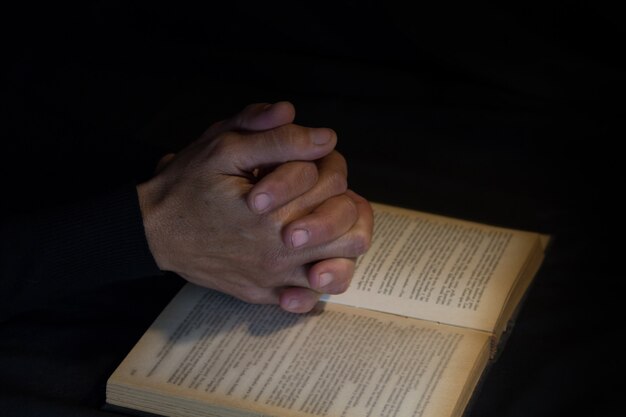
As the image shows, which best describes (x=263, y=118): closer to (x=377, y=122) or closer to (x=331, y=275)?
(x=331, y=275)

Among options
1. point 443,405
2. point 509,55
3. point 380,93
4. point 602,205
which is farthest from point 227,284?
point 509,55

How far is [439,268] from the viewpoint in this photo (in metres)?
1.23

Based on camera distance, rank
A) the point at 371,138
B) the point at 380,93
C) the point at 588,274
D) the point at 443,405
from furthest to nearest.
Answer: the point at 380,93, the point at 371,138, the point at 588,274, the point at 443,405

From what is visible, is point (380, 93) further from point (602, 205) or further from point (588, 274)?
point (588, 274)

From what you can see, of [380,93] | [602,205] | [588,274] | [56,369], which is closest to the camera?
[56,369]

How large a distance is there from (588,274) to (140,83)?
0.93m

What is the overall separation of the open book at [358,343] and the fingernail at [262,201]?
0.42 ft

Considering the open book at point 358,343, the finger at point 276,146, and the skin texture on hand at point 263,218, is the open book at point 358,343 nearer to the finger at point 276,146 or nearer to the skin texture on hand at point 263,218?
the skin texture on hand at point 263,218

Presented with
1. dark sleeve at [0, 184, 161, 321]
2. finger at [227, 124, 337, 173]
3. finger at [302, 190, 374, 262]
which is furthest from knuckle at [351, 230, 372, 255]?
dark sleeve at [0, 184, 161, 321]

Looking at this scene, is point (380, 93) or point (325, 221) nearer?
point (325, 221)

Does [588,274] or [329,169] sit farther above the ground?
[329,169]

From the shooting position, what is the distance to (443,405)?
102cm

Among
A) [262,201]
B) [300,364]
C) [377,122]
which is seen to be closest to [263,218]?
[262,201]

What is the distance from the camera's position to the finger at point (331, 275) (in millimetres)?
1157
